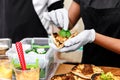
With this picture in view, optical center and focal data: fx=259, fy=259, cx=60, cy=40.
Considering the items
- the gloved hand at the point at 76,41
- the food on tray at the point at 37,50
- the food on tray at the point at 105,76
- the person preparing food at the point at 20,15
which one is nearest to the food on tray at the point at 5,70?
the food on tray at the point at 37,50

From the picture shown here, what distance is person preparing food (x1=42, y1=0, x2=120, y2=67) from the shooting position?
5.42ft

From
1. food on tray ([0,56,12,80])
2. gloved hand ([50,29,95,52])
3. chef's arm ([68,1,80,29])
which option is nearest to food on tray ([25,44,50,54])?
gloved hand ([50,29,95,52])

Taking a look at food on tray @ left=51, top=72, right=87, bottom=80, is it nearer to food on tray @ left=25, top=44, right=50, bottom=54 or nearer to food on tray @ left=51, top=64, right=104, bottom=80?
food on tray @ left=51, top=64, right=104, bottom=80

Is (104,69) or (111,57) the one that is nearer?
(104,69)

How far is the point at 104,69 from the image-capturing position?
60.7 inches

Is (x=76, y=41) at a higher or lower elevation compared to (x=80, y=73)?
higher

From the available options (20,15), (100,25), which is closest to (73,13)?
(100,25)

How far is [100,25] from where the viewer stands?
1771 mm

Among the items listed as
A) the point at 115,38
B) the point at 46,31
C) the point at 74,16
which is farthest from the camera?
the point at 46,31

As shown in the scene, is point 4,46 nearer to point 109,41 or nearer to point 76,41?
point 76,41

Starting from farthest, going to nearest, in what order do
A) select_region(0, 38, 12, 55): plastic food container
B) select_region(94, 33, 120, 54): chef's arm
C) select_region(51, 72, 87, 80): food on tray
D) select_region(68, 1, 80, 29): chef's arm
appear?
select_region(68, 1, 80, 29): chef's arm, select_region(94, 33, 120, 54): chef's arm, select_region(0, 38, 12, 55): plastic food container, select_region(51, 72, 87, 80): food on tray

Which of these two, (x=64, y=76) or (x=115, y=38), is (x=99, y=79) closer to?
(x=64, y=76)

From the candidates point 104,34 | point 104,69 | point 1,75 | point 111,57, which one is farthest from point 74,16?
point 1,75

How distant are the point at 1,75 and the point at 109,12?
861 mm
